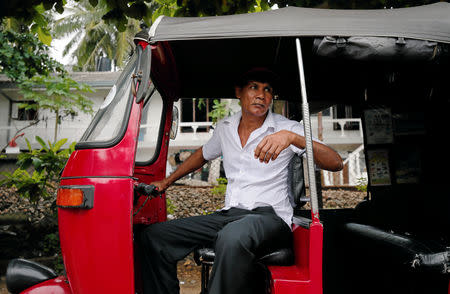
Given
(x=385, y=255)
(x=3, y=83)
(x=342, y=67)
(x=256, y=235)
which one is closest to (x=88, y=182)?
(x=256, y=235)

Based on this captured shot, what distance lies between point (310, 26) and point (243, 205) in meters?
1.25

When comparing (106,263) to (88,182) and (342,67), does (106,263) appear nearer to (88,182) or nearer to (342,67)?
(88,182)

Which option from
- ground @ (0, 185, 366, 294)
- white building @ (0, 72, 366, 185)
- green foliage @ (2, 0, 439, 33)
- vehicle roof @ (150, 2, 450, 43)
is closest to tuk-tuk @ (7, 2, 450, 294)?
vehicle roof @ (150, 2, 450, 43)

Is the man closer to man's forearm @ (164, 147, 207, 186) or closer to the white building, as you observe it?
man's forearm @ (164, 147, 207, 186)

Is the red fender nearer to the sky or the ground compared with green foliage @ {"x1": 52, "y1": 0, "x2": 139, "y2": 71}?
nearer to the ground

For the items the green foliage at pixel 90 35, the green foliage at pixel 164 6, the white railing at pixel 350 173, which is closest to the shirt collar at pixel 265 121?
the green foliage at pixel 164 6

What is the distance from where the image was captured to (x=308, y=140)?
1.69 meters

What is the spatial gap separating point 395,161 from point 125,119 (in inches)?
110

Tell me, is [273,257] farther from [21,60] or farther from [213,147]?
[21,60]

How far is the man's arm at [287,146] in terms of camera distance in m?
1.77

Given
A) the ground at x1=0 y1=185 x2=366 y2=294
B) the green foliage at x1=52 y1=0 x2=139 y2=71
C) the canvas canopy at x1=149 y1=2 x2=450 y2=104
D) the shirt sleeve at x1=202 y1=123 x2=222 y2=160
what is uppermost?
the green foliage at x1=52 y1=0 x2=139 y2=71

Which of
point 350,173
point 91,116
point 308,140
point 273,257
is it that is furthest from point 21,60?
point 350,173

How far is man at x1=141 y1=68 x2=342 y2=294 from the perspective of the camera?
1.88 meters

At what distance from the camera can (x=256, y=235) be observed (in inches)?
79.0
